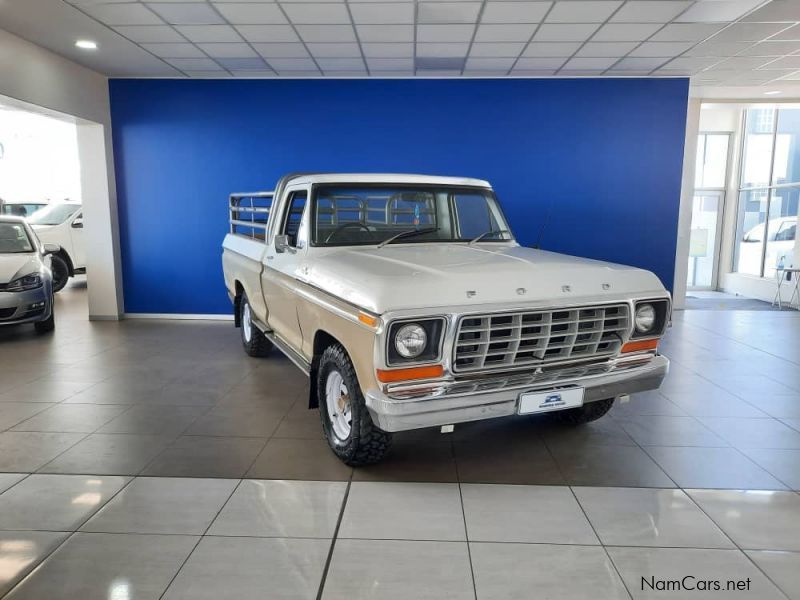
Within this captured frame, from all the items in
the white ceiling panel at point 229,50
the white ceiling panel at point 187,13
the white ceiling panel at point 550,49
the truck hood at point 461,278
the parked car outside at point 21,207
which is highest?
the white ceiling panel at point 187,13

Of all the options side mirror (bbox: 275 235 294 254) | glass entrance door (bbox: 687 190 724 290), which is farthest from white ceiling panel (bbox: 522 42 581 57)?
glass entrance door (bbox: 687 190 724 290)

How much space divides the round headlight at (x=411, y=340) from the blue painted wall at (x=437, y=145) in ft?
18.3

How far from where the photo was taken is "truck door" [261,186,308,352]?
421 centimetres

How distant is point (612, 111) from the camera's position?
8.09 m

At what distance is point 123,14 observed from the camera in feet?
18.5

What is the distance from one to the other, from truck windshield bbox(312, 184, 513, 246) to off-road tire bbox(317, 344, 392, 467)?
1022mm

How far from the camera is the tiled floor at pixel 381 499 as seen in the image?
8.06 ft

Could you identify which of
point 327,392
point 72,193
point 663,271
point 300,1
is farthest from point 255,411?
point 72,193

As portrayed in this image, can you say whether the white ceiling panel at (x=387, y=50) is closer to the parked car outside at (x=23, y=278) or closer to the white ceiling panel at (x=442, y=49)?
the white ceiling panel at (x=442, y=49)

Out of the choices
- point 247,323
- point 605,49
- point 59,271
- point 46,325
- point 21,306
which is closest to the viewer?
point 247,323

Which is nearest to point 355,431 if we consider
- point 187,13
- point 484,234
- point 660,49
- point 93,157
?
point 484,234

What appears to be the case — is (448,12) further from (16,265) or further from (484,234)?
(16,265)

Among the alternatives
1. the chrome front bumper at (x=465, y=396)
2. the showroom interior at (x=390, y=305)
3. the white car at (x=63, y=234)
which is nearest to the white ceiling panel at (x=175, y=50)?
the showroom interior at (x=390, y=305)

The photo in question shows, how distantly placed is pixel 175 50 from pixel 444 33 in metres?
3.29
